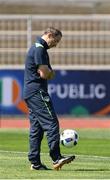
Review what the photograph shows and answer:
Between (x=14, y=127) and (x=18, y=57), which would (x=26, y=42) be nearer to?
(x=18, y=57)

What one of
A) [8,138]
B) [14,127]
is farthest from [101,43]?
[8,138]

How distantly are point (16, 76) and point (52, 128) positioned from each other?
1613 cm

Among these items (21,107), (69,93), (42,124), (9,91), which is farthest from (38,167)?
(69,93)

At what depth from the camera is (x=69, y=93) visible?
2722 cm

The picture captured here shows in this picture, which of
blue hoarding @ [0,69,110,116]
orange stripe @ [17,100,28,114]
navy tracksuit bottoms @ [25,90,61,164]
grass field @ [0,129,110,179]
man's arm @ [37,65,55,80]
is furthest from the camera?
blue hoarding @ [0,69,110,116]

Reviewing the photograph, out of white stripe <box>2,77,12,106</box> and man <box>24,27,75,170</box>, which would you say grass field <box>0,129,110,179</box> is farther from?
white stripe <box>2,77,12,106</box>

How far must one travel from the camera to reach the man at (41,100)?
11.1 metres

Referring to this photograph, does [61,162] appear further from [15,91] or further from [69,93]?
[69,93]

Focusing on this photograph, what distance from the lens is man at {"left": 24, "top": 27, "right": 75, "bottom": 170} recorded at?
11.1 m

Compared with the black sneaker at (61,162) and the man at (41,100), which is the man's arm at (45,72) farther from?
the black sneaker at (61,162)

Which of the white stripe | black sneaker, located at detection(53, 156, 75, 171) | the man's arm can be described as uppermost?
the man's arm

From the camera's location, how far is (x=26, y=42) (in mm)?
30078

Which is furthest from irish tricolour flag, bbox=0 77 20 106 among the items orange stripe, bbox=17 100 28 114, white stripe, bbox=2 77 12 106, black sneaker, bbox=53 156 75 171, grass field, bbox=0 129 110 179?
black sneaker, bbox=53 156 75 171

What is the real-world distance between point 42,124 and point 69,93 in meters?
16.0
